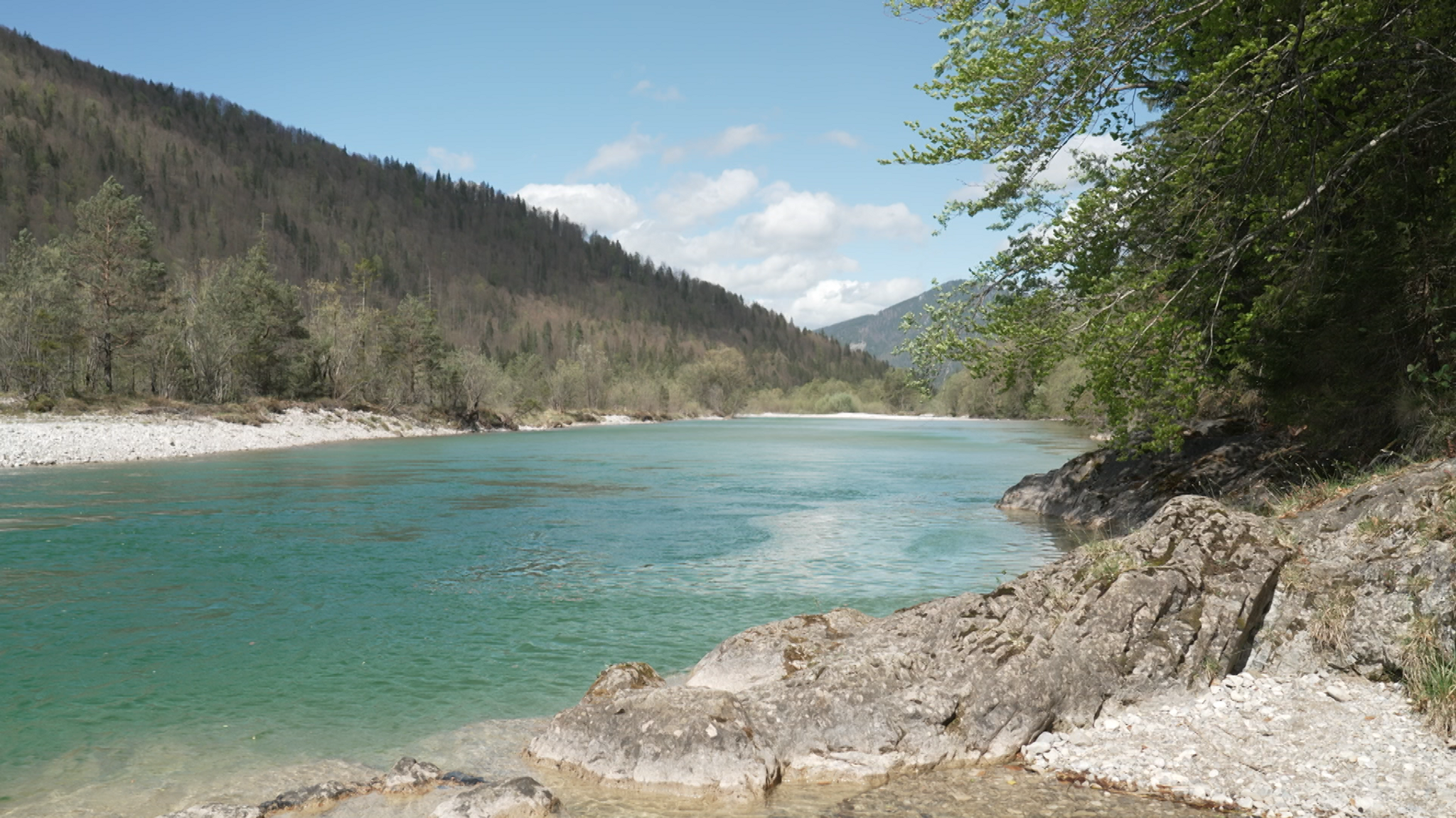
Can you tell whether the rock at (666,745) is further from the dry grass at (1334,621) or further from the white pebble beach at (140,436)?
the white pebble beach at (140,436)

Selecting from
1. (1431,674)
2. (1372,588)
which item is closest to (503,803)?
(1431,674)

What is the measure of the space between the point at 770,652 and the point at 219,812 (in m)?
4.88

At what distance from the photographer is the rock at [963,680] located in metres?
6.66

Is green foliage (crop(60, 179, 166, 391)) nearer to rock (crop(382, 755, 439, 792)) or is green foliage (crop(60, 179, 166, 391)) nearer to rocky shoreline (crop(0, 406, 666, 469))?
rocky shoreline (crop(0, 406, 666, 469))

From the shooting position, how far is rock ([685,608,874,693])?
8.46m

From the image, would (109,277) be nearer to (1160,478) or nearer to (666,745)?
(1160,478)

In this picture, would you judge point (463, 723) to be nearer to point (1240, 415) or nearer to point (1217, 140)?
point (1217, 140)

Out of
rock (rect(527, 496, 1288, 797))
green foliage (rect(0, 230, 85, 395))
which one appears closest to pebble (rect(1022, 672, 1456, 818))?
rock (rect(527, 496, 1288, 797))

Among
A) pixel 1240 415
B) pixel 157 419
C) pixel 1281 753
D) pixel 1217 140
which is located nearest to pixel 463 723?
pixel 1281 753

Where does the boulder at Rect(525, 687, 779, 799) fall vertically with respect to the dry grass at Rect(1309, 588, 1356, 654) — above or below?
below

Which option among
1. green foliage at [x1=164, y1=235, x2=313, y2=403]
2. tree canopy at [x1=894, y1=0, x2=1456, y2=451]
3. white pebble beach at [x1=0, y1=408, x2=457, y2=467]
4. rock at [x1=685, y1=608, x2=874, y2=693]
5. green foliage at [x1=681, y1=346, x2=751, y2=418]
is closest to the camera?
rock at [x1=685, y1=608, x2=874, y2=693]

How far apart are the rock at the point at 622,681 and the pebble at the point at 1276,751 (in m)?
3.43

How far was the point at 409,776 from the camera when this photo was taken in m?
6.45

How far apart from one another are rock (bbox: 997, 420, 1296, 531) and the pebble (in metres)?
9.34
